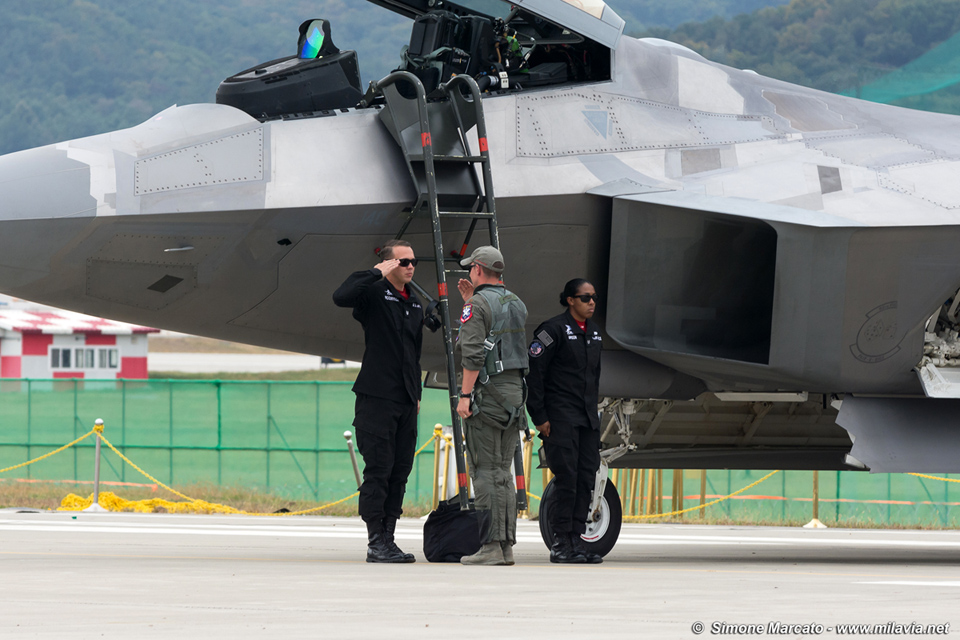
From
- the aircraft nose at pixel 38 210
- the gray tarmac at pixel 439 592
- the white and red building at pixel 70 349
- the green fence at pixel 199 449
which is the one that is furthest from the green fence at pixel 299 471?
the white and red building at pixel 70 349

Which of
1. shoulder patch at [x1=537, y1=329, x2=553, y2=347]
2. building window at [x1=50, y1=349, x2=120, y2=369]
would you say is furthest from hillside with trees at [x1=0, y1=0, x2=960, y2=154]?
shoulder patch at [x1=537, y1=329, x2=553, y2=347]

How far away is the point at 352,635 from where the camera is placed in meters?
4.34

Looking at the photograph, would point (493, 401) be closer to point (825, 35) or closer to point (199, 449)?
point (199, 449)

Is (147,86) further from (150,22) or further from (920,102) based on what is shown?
(920,102)

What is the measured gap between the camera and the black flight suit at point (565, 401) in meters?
7.64

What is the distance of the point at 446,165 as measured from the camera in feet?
25.1

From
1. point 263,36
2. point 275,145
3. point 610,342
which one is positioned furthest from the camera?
point 263,36

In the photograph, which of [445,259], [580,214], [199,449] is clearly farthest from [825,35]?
[445,259]

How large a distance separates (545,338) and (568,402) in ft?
1.40

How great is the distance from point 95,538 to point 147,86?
155853 millimetres

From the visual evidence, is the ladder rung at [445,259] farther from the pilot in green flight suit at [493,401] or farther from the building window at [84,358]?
the building window at [84,358]

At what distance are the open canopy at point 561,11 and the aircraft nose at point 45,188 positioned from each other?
2.32m

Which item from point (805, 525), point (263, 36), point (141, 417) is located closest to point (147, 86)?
point (263, 36)

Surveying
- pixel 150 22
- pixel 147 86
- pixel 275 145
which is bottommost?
pixel 275 145
